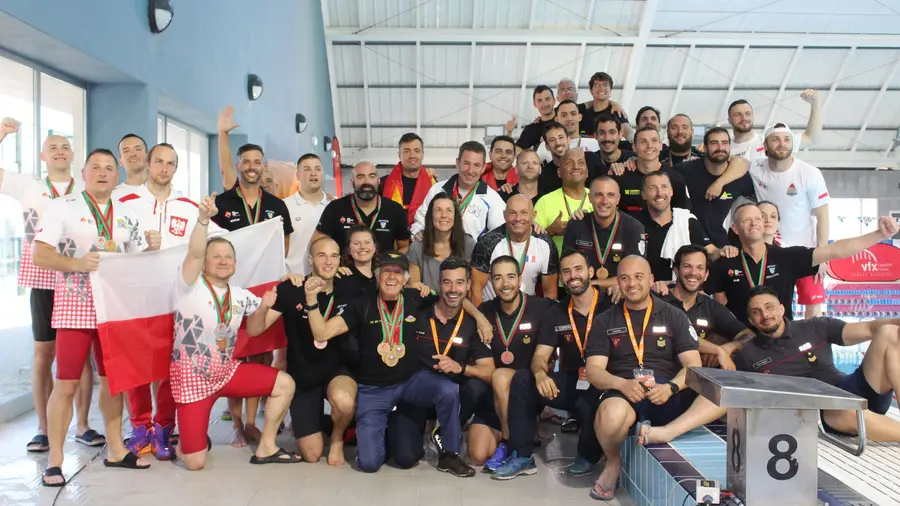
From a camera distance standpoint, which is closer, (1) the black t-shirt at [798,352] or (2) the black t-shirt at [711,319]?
(1) the black t-shirt at [798,352]

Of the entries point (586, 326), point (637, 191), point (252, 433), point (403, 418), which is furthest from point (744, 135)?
point (252, 433)

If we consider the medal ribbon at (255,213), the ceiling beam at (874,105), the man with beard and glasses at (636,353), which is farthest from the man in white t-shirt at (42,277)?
the ceiling beam at (874,105)

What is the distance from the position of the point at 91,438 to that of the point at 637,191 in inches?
166

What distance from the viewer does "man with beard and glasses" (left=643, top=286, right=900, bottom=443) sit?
4121 millimetres

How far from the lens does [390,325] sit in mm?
4562

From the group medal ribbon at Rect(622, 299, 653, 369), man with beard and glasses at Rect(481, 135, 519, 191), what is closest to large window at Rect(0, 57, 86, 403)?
man with beard and glasses at Rect(481, 135, 519, 191)

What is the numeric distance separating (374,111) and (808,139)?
38.7ft

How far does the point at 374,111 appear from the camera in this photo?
17062 millimetres

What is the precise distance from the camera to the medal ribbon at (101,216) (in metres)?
4.21

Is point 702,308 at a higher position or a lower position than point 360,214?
lower

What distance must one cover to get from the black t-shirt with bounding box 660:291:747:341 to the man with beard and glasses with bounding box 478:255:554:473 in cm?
91

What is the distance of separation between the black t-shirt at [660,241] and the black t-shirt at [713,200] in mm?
Answer: 406

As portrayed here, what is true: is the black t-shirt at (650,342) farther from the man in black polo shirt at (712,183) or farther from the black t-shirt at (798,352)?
the man in black polo shirt at (712,183)

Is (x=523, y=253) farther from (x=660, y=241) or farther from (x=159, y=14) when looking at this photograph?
(x=159, y=14)
